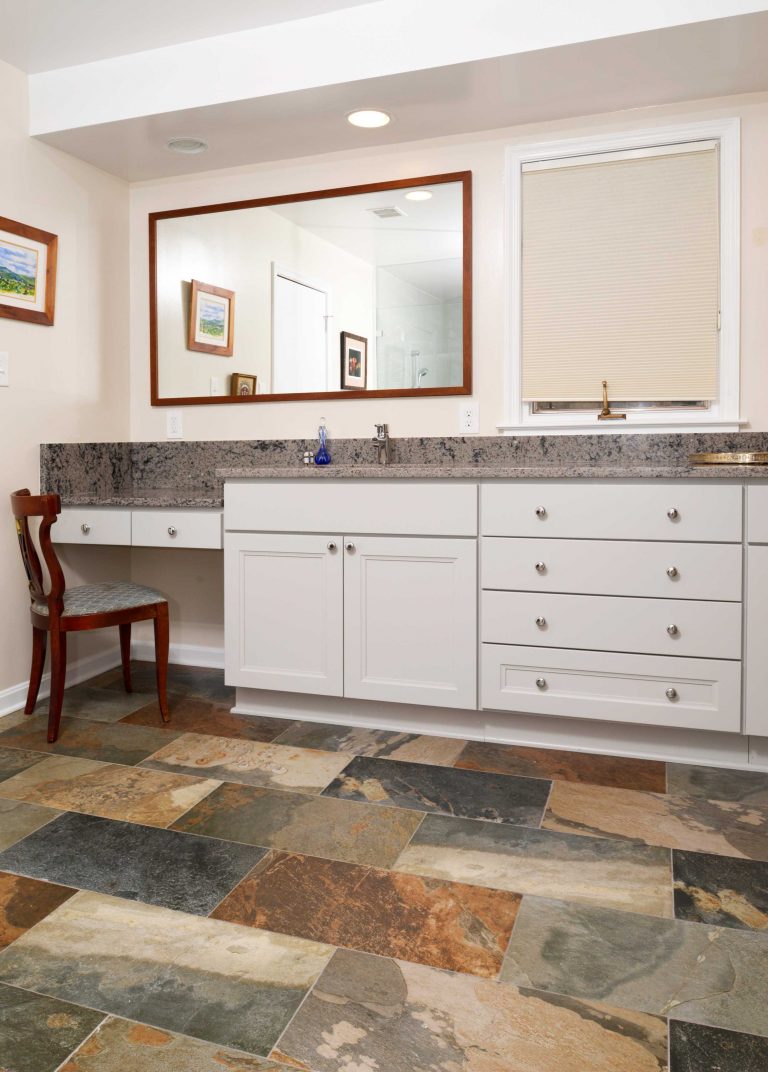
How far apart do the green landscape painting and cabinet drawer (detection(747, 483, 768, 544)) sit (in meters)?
2.51

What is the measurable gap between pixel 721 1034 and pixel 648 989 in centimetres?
14

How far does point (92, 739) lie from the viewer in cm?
267

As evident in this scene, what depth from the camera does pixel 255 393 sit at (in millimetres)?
3340

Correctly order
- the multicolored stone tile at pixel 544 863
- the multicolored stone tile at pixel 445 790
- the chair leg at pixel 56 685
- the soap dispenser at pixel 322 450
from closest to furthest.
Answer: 1. the multicolored stone tile at pixel 544 863
2. the multicolored stone tile at pixel 445 790
3. the chair leg at pixel 56 685
4. the soap dispenser at pixel 322 450

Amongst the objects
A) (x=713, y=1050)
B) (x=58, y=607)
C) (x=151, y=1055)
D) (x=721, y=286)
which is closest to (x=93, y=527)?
(x=58, y=607)

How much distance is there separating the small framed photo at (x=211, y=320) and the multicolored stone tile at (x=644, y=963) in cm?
248

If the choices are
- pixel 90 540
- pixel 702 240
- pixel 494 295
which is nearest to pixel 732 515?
pixel 702 240

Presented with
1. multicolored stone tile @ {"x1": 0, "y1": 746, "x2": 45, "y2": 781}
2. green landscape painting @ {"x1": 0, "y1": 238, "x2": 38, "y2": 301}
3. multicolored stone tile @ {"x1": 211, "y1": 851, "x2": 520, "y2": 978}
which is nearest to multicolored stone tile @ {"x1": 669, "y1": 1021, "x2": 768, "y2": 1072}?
multicolored stone tile @ {"x1": 211, "y1": 851, "x2": 520, "y2": 978}

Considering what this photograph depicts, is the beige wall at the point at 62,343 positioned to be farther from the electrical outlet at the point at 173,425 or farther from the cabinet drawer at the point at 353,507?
the cabinet drawer at the point at 353,507

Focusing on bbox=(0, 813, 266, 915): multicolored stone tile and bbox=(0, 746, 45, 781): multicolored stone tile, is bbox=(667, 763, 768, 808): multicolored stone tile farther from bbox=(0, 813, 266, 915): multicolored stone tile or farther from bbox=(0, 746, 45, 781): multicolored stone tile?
bbox=(0, 746, 45, 781): multicolored stone tile

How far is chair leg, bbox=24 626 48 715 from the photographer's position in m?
2.83

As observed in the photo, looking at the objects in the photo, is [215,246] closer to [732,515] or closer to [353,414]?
[353,414]

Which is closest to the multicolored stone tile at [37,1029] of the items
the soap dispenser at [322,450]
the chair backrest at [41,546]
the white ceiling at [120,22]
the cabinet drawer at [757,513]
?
the chair backrest at [41,546]

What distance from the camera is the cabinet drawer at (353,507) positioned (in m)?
2.56
